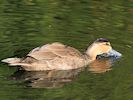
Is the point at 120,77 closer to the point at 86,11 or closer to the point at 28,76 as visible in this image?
the point at 28,76

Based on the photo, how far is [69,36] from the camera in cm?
1405

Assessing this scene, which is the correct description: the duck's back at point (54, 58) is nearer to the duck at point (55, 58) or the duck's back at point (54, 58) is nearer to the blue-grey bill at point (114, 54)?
the duck at point (55, 58)

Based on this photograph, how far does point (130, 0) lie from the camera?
714 inches

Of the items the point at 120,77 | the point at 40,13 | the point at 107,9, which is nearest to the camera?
the point at 120,77

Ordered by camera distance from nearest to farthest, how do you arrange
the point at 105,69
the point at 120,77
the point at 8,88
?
the point at 8,88, the point at 120,77, the point at 105,69

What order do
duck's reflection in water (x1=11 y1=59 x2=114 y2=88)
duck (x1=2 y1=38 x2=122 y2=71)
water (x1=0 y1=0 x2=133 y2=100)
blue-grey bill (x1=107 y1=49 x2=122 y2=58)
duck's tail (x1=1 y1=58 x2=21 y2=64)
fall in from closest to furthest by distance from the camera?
water (x1=0 y1=0 x2=133 y2=100), duck's reflection in water (x1=11 y1=59 x2=114 y2=88), duck's tail (x1=1 y1=58 x2=21 y2=64), duck (x1=2 y1=38 x2=122 y2=71), blue-grey bill (x1=107 y1=49 x2=122 y2=58)

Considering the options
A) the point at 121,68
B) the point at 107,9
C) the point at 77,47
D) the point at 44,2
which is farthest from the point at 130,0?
the point at 121,68

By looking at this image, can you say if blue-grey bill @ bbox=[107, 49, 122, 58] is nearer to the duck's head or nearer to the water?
the duck's head

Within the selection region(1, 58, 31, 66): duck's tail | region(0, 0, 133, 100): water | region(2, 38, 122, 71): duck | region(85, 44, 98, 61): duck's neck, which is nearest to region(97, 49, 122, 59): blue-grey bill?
region(2, 38, 122, 71): duck

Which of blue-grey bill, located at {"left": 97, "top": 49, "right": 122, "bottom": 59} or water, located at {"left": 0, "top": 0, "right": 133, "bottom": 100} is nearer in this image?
water, located at {"left": 0, "top": 0, "right": 133, "bottom": 100}

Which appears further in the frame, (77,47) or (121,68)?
(77,47)

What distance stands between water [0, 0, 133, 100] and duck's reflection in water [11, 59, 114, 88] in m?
0.02

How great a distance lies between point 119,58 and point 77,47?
1.18 metres

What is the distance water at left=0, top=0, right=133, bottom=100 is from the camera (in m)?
11.0
